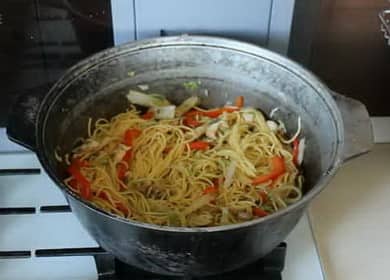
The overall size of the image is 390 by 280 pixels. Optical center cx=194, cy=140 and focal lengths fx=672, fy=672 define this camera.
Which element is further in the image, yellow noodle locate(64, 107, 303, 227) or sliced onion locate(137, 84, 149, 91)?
sliced onion locate(137, 84, 149, 91)

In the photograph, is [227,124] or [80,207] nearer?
[80,207]

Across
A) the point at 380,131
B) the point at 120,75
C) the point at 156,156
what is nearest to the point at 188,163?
the point at 156,156

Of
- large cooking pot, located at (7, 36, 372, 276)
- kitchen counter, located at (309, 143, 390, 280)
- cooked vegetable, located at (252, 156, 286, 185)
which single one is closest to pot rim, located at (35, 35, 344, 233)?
large cooking pot, located at (7, 36, 372, 276)

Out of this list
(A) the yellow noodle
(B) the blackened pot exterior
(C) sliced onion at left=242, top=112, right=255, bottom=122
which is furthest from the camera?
(C) sliced onion at left=242, top=112, right=255, bottom=122

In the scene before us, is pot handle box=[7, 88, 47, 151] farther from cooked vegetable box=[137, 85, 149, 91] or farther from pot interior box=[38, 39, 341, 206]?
cooked vegetable box=[137, 85, 149, 91]

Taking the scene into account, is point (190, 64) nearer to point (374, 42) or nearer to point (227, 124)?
point (227, 124)

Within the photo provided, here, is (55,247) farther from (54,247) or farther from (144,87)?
(144,87)
